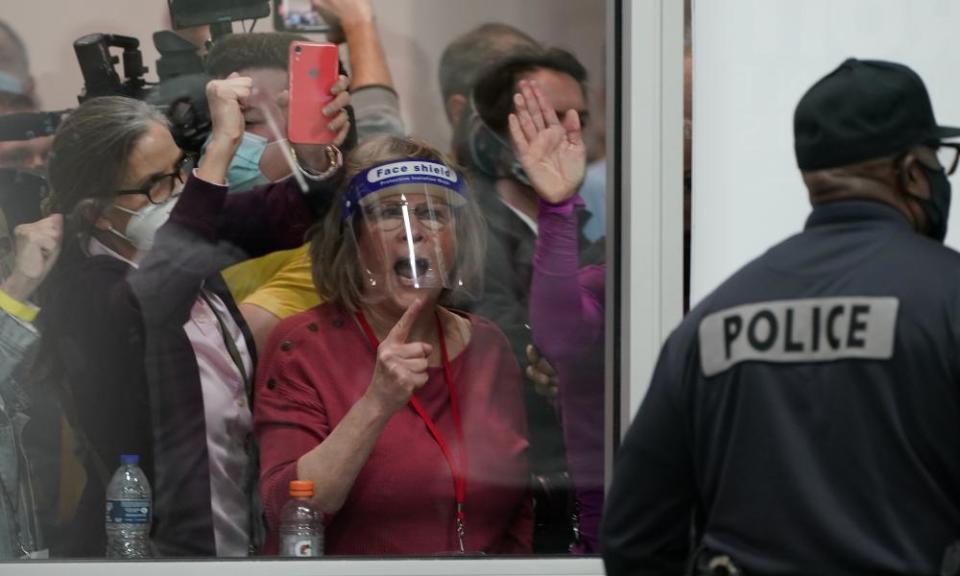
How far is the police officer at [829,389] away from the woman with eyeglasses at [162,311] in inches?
63.7

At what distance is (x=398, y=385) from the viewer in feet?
13.5

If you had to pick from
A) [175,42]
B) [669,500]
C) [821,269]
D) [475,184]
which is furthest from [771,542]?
[175,42]

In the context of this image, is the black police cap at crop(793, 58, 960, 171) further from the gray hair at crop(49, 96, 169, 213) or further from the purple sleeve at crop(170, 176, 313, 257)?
the gray hair at crop(49, 96, 169, 213)

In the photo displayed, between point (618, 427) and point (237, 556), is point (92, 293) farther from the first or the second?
point (618, 427)

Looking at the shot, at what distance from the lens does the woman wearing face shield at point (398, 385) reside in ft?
13.5

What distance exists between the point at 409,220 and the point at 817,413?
69.4 inches

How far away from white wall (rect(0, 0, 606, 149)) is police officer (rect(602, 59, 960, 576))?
138 centimetres

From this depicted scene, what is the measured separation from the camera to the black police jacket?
250cm

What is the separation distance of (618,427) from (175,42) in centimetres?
145

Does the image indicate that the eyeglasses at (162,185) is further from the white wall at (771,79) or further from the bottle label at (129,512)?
the white wall at (771,79)

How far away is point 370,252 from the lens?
13.6 feet

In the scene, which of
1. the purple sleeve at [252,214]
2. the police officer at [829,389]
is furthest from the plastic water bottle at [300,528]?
the police officer at [829,389]

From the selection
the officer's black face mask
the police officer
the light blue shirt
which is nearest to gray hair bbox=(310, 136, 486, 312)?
the light blue shirt

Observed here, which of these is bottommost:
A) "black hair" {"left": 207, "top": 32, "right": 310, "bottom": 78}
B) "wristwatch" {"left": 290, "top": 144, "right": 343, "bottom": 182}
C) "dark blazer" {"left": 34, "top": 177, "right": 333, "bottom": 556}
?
"dark blazer" {"left": 34, "top": 177, "right": 333, "bottom": 556}
